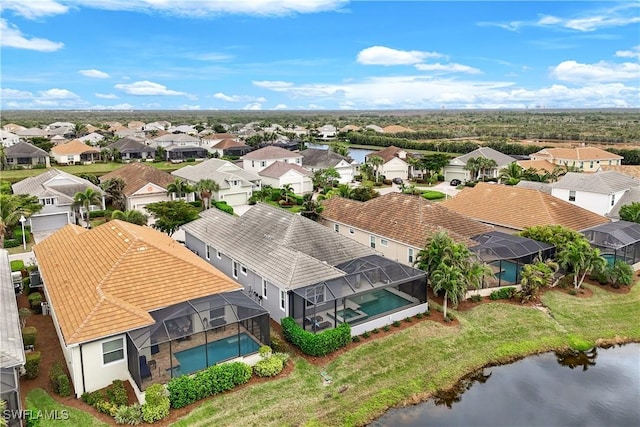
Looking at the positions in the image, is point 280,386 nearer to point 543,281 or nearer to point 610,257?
point 543,281

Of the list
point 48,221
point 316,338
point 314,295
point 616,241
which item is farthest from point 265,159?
point 316,338

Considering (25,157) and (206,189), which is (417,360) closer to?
(206,189)

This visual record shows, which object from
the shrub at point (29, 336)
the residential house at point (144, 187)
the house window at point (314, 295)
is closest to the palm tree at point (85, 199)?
the residential house at point (144, 187)

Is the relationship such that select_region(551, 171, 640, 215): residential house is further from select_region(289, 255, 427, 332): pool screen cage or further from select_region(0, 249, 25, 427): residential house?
select_region(0, 249, 25, 427): residential house

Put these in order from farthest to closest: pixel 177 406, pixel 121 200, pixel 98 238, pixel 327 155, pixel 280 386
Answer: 1. pixel 327 155
2. pixel 121 200
3. pixel 98 238
4. pixel 280 386
5. pixel 177 406

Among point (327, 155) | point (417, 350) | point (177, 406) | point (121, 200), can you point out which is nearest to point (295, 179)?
point (327, 155)

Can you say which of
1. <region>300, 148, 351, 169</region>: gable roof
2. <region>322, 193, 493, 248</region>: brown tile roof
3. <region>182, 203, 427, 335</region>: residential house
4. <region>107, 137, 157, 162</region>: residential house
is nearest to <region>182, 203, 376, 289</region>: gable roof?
<region>182, 203, 427, 335</region>: residential house
